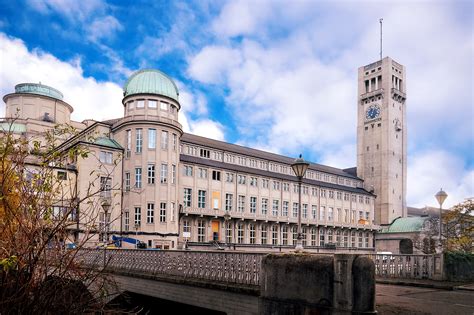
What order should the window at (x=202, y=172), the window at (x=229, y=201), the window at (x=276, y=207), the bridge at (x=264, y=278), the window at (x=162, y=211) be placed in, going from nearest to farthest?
the bridge at (x=264, y=278), the window at (x=162, y=211), the window at (x=202, y=172), the window at (x=229, y=201), the window at (x=276, y=207)

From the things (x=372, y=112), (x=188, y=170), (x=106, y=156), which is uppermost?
(x=372, y=112)

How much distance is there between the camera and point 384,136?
289ft

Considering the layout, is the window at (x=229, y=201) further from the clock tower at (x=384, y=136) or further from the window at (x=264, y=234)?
the clock tower at (x=384, y=136)

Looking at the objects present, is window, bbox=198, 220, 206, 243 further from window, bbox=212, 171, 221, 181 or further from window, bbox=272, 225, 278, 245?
window, bbox=272, 225, 278, 245

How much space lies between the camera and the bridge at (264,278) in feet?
34.7

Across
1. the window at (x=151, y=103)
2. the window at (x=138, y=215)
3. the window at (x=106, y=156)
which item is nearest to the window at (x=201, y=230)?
the window at (x=138, y=215)

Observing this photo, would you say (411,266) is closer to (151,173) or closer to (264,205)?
(151,173)

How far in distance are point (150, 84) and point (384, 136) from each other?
183 feet

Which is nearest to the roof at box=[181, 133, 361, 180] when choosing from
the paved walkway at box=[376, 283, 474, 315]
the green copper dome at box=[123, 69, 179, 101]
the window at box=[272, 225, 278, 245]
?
the green copper dome at box=[123, 69, 179, 101]

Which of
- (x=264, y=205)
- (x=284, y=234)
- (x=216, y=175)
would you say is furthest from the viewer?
(x=284, y=234)

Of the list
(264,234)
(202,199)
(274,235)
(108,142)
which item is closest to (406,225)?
(274,235)

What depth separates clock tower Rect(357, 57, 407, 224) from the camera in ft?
287

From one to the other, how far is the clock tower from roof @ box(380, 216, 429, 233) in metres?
3.08

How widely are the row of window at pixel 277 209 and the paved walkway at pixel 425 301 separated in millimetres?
41671
